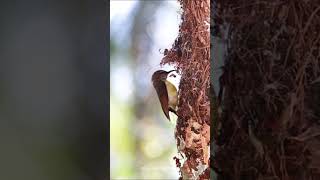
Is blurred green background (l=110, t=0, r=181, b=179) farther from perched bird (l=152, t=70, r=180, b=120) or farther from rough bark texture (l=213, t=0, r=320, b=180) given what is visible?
rough bark texture (l=213, t=0, r=320, b=180)

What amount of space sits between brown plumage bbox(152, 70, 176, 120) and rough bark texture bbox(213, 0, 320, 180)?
61cm

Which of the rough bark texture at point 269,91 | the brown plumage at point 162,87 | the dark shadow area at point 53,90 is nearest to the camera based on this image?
the rough bark texture at point 269,91

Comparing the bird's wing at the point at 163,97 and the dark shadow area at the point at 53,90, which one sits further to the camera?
the bird's wing at the point at 163,97

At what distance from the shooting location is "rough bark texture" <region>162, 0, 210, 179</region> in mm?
1716

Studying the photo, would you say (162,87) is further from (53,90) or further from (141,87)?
(53,90)

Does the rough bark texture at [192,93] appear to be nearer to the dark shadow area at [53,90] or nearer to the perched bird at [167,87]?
the perched bird at [167,87]

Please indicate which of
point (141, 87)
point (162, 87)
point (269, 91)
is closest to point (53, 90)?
point (141, 87)

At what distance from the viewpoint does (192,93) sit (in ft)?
5.81

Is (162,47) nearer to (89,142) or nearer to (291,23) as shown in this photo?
(89,142)

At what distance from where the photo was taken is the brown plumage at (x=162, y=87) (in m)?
1.75

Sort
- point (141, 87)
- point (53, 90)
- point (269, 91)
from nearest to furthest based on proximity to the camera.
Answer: point (269, 91)
point (53, 90)
point (141, 87)

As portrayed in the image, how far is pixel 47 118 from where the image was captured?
55.5 inches

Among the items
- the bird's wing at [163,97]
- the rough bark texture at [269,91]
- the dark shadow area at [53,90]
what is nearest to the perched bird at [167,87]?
the bird's wing at [163,97]

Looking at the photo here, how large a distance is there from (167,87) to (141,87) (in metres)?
0.14
